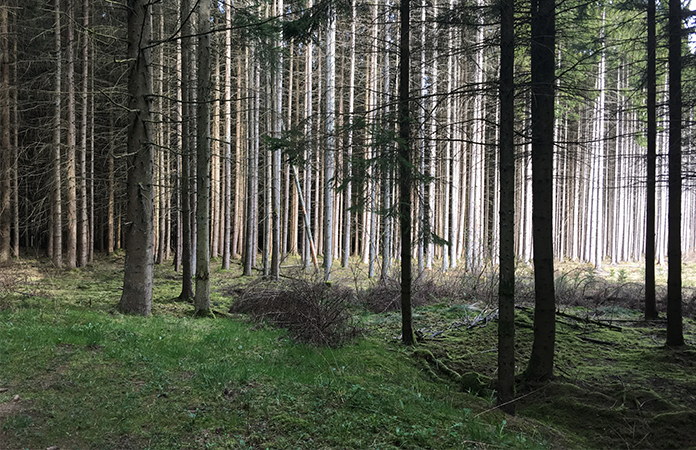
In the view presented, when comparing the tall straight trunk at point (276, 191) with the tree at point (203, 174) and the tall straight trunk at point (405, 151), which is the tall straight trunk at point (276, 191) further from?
the tall straight trunk at point (405, 151)

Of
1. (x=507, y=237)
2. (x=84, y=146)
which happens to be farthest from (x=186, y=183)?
(x=507, y=237)

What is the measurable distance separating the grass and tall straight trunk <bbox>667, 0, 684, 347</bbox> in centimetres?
593

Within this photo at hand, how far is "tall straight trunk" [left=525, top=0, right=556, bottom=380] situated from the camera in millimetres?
6414

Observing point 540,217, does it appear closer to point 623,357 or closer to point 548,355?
point 548,355

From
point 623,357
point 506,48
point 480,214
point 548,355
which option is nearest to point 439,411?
point 548,355

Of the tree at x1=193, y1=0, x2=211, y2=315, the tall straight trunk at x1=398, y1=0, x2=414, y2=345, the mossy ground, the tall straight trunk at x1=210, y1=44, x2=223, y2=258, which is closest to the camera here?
the mossy ground

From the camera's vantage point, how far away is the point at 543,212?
21.0 feet

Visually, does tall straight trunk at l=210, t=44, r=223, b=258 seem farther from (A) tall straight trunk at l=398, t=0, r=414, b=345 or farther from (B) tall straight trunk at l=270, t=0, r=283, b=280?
(A) tall straight trunk at l=398, t=0, r=414, b=345

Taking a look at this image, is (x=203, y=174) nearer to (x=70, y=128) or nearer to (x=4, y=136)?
(x=70, y=128)

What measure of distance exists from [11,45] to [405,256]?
56.4ft

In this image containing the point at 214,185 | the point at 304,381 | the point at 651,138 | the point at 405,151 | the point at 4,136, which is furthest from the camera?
the point at 214,185

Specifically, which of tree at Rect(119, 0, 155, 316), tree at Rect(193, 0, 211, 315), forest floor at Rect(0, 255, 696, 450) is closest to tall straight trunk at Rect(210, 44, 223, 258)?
tree at Rect(193, 0, 211, 315)

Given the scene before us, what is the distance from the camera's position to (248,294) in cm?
1036

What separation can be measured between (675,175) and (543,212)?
185 inches
